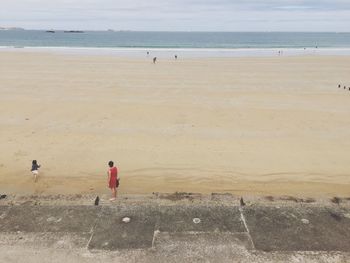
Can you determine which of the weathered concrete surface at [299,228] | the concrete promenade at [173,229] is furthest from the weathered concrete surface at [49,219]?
A: the weathered concrete surface at [299,228]

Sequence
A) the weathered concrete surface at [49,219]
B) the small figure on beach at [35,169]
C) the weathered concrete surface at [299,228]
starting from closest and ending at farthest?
1. the weathered concrete surface at [299,228]
2. the weathered concrete surface at [49,219]
3. the small figure on beach at [35,169]

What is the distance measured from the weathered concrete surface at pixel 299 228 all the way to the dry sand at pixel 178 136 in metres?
2.37

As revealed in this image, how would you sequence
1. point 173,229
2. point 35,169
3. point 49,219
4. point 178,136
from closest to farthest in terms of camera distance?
1. point 173,229
2. point 49,219
3. point 35,169
4. point 178,136

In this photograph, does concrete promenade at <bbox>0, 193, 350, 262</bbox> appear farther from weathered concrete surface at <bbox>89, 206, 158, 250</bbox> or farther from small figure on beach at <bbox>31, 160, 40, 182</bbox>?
small figure on beach at <bbox>31, 160, 40, 182</bbox>

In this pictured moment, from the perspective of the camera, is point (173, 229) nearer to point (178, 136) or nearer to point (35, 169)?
point (35, 169)

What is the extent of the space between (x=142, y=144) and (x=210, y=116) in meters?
4.86

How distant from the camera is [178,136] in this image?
586 inches

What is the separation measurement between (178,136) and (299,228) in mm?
8071

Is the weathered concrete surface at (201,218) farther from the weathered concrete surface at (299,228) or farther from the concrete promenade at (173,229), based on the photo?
the weathered concrete surface at (299,228)

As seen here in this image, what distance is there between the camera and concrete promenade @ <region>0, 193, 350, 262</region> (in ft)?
21.5

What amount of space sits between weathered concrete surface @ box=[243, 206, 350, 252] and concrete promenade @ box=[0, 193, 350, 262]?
2cm

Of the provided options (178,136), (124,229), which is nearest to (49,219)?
(124,229)

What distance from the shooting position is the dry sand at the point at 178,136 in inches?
435

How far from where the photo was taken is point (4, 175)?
37.4ft
